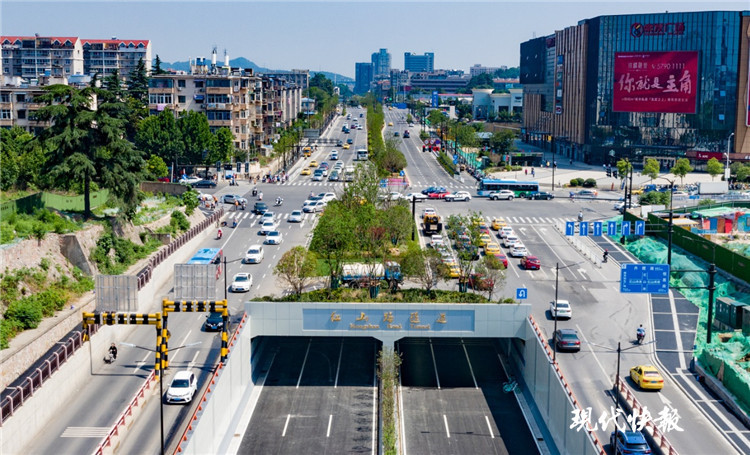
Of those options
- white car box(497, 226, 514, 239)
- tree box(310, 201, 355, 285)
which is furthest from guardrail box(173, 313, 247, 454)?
white car box(497, 226, 514, 239)

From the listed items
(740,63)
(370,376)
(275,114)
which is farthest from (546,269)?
(275,114)

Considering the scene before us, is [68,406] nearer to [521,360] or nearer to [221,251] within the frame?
[521,360]

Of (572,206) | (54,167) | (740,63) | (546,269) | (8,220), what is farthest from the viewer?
(740,63)

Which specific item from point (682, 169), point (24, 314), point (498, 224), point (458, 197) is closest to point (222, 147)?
point (458, 197)

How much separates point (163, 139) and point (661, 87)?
78817 mm

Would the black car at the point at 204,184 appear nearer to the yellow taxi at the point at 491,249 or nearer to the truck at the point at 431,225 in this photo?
the truck at the point at 431,225

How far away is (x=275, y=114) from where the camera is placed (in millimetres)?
182250

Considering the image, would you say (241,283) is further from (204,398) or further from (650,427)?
(650,427)

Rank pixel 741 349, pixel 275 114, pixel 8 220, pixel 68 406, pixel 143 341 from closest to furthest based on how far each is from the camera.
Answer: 1. pixel 68 406
2. pixel 741 349
3. pixel 143 341
4. pixel 8 220
5. pixel 275 114

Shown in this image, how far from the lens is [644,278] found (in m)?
55.5

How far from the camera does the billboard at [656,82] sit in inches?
5325

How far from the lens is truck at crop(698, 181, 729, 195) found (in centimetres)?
11425

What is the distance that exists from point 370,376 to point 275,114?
131868 mm

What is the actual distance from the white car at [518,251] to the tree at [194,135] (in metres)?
55.2
